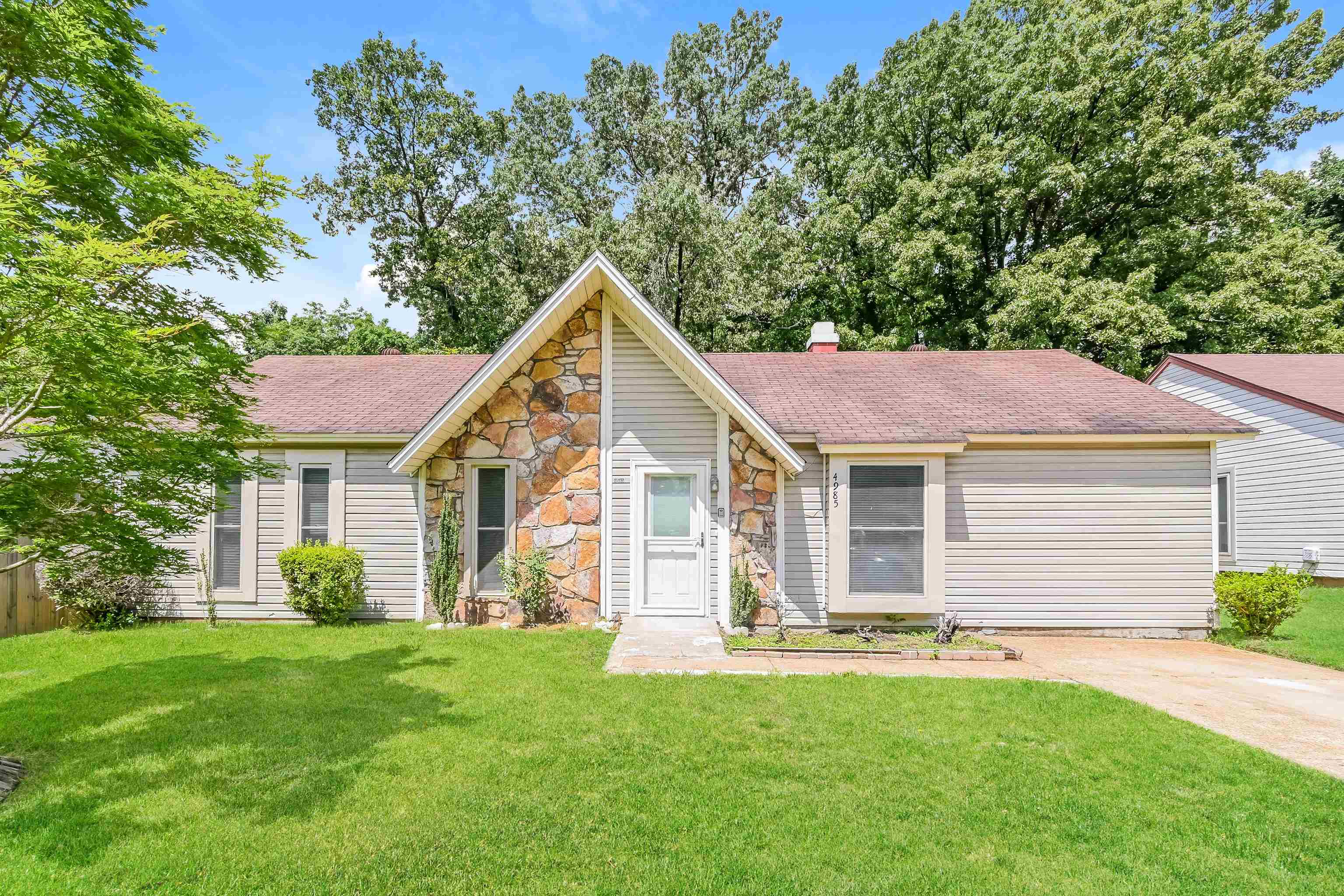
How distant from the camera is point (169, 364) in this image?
14.5 feet

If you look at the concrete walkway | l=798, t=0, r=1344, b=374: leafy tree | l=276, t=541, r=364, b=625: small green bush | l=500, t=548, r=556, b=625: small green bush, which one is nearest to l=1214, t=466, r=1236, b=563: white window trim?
l=798, t=0, r=1344, b=374: leafy tree

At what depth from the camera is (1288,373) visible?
13.9 metres

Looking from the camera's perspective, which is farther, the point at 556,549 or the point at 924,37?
the point at 924,37

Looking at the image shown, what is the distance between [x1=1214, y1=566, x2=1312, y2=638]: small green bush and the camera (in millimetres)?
8297

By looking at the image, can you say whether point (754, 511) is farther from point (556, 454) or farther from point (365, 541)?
point (365, 541)

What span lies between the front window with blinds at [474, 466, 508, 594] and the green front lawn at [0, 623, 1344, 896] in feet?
8.94

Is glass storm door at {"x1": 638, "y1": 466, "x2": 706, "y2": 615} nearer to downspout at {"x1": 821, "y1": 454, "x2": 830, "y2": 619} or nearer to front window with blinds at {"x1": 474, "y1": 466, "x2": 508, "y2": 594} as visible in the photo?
downspout at {"x1": 821, "y1": 454, "x2": 830, "y2": 619}

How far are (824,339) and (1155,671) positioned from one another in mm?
8108

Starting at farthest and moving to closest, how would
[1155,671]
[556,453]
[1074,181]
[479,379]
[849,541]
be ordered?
[1074,181] < [556,453] < [849,541] < [479,379] < [1155,671]

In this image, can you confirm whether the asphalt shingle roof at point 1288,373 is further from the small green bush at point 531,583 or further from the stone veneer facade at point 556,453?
the small green bush at point 531,583

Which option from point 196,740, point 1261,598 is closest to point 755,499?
point 196,740

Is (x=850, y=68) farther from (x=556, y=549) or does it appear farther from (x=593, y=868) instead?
(x=593, y=868)

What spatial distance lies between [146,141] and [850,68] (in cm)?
2293

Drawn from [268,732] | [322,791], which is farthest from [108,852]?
[268,732]
